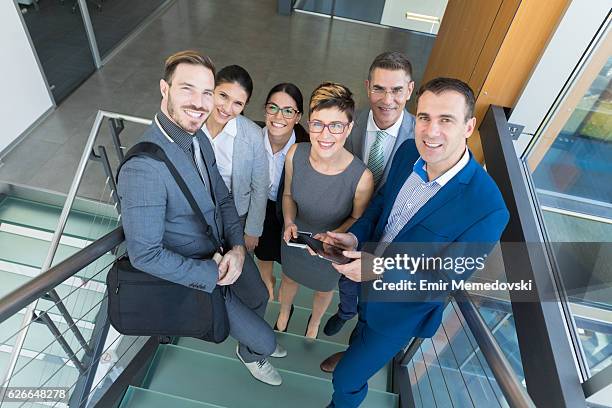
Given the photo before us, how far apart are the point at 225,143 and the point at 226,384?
1.61 m

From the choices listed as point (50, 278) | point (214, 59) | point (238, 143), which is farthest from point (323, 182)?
Answer: point (214, 59)

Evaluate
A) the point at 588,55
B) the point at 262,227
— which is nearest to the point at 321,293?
the point at 262,227

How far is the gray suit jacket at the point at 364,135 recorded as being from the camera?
229 centimetres

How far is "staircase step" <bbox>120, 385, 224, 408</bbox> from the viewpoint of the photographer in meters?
2.43

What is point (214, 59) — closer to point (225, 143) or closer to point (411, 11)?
point (411, 11)

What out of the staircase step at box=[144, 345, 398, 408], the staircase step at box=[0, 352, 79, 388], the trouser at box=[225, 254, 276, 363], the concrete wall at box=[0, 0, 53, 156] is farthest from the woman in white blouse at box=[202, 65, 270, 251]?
the concrete wall at box=[0, 0, 53, 156]

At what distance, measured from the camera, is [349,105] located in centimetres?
202

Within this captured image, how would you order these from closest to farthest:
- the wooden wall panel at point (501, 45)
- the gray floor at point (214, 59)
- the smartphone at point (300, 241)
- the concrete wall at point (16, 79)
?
the smartphone at point (300, 241) < the wooden wall panel at point (501, 45) < the concrete wall at point (16, 79) < the gray floor at point (214, 59)

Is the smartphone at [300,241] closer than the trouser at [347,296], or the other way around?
the smartphone at [300,241]

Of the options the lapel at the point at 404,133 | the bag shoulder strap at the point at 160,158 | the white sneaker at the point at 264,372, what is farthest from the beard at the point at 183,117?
the white sneaker at the point at 264,372

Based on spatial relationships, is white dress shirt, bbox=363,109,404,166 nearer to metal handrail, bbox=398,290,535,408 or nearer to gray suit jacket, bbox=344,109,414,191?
gray suit jacket, bbox=344,109,414,191

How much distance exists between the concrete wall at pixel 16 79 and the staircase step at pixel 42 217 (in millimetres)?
776

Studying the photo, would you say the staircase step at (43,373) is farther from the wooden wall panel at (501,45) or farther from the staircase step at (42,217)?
the wooden wall panel at (501,45)

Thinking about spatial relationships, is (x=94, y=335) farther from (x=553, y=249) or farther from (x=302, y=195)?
(x=553, y=249)
